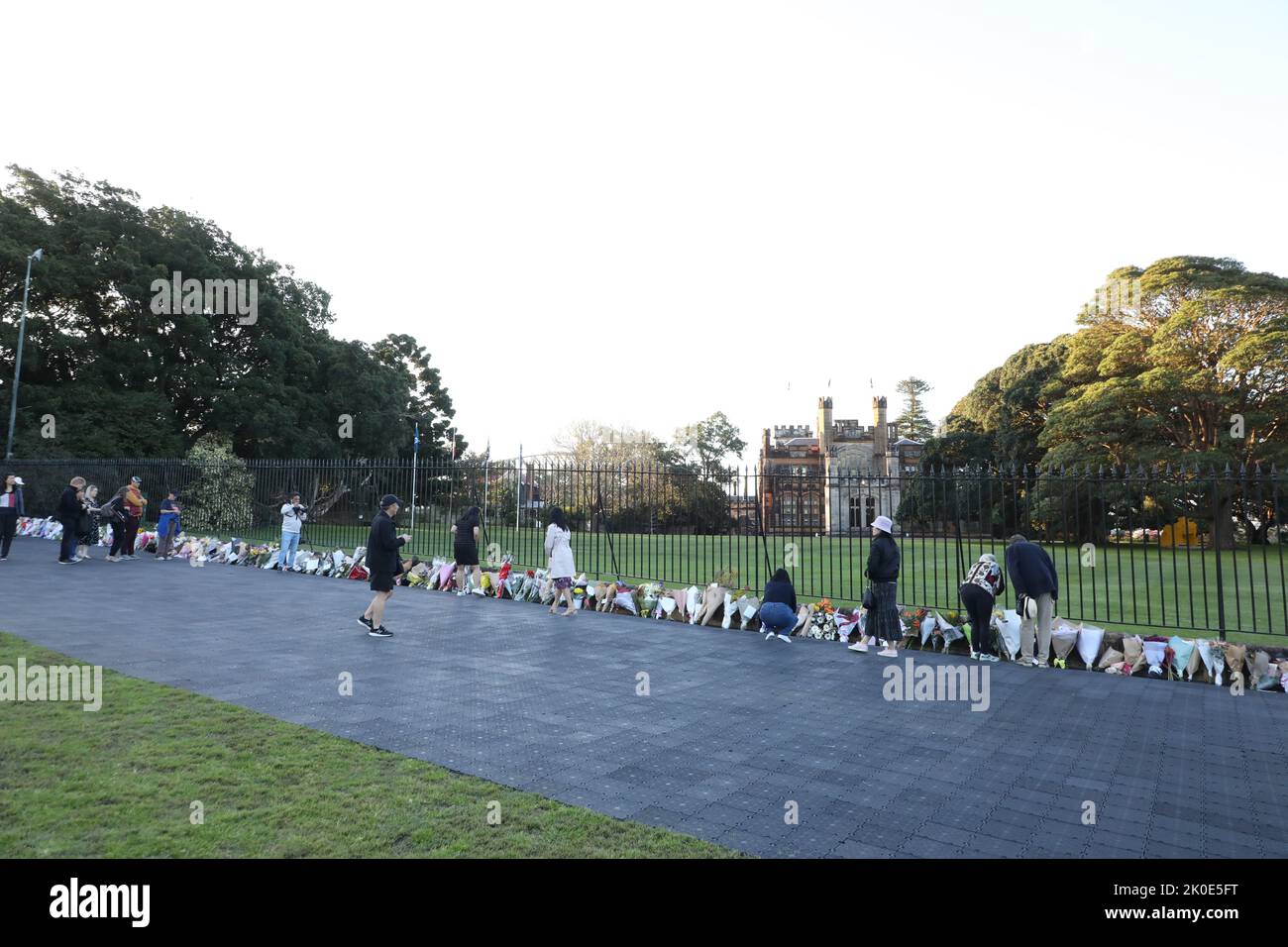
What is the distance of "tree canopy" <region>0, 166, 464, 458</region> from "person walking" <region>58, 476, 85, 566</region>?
42.8 ft

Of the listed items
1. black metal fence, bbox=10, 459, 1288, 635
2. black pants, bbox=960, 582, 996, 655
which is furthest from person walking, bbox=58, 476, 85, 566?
black pants, bbox=960, 582, 996, 655

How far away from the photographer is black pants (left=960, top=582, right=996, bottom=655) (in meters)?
8.91

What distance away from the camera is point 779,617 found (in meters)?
10.3

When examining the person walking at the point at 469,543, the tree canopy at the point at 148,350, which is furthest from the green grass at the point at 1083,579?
the tree canopy at the point at 148,350

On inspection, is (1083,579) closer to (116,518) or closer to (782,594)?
(782,594)

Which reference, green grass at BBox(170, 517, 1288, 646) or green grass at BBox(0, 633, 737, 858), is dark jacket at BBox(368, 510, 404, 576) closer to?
green grass at BBox(0, 633, 737, 858)

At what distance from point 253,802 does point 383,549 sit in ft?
19.5

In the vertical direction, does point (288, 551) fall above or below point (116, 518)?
below

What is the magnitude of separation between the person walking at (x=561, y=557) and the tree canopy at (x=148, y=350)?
20398 mm

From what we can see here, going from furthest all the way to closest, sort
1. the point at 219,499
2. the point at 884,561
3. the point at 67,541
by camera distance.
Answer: the point at 219,499 < the point at 67,541 < the point at 884,561

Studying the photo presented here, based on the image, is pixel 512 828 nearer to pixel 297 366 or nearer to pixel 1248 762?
pixel 1248 762

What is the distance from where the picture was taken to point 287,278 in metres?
39.8

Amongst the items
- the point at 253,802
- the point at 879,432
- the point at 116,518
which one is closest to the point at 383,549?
the point at 253,802
